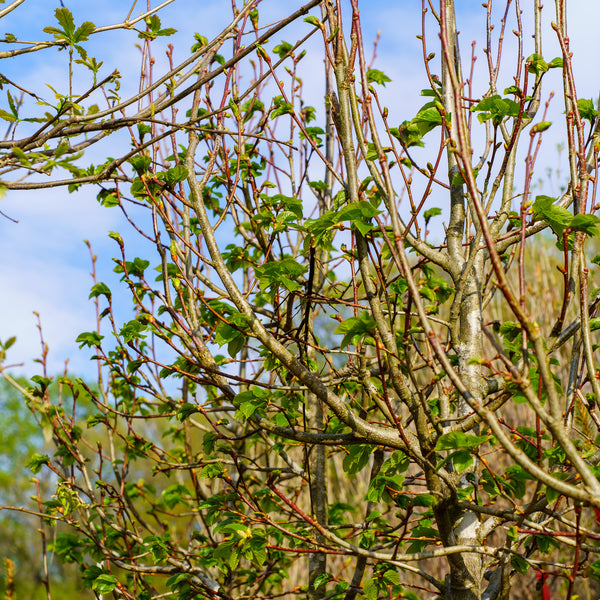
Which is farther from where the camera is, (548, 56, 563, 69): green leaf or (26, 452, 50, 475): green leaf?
(26, 452, 50, 475): green leaf

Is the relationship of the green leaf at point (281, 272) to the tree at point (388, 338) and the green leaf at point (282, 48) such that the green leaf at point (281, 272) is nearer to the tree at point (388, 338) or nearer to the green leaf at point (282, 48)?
the tree at point (388, 338)

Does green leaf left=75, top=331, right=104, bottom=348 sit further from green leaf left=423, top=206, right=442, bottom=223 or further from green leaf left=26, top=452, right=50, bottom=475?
green leaf left=423, top=206, right=442, bottom=223

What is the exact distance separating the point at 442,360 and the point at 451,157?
135cm

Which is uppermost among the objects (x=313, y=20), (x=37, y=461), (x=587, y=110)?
(x=313, y=20)

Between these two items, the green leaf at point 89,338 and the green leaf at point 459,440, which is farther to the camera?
the green leaf at point 89,338

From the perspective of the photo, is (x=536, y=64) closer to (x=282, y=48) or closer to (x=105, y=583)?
(x=282, y=48)

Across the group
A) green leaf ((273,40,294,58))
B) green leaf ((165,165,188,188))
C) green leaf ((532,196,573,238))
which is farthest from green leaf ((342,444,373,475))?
green leaf ((273,40,294,58))

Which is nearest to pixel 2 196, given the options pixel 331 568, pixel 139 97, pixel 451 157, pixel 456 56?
pixel 139 97

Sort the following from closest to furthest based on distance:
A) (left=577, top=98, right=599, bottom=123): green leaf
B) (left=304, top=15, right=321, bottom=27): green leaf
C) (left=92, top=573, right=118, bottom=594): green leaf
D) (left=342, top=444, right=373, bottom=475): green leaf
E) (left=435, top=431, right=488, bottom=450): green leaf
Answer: (left=435, top=431, right=488, bottom=450): green leaf < (left=342, top=444, right=373, bottom=475): green leaf < (left=577, top=98, right=599, bottom=123): green leaf < (left=304, top=15, right=321, bottom=27): green leaf < (left=92, top=573, right=118, bottom=594): green leaf

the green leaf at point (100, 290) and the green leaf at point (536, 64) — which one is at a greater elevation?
the green leaf at point (536, 64)

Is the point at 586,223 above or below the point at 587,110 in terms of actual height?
below

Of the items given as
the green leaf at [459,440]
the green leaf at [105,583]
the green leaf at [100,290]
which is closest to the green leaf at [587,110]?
the green leaf at [459,440]

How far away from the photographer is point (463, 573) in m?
2.09

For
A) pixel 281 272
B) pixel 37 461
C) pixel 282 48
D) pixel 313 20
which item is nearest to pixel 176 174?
pixel 281 272
